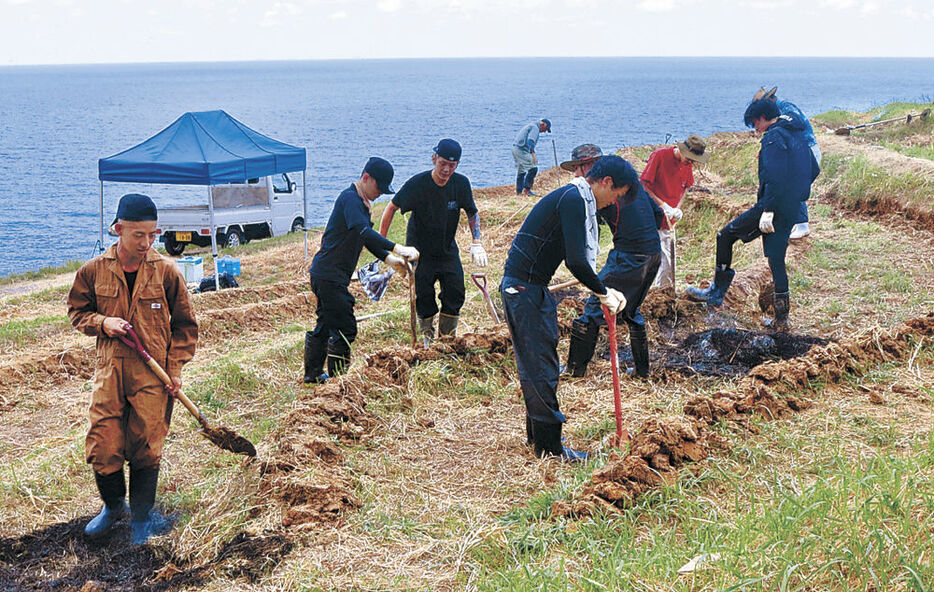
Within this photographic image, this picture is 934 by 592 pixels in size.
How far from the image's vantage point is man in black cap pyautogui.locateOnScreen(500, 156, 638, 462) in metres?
5.03

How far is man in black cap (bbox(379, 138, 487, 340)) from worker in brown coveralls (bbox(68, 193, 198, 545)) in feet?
8.96

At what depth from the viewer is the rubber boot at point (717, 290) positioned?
8.32 m

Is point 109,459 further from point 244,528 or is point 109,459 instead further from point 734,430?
point 734,430

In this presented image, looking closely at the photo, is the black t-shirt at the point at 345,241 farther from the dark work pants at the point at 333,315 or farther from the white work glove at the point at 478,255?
the white work glove at the point at 478,255

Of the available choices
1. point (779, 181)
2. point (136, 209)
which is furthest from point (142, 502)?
point (779, 181)

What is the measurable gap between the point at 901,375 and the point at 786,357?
1.19m

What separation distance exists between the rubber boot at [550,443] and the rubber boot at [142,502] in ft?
7.40

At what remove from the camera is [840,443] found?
494 centimetres

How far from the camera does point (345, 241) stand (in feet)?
22.6

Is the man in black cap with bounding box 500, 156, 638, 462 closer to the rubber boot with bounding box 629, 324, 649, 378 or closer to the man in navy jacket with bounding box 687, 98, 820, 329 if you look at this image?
the rubber boot with bounding box 629, 324, 649, 378

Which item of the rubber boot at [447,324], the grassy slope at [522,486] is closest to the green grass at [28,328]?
the grassy slope at [522,486]

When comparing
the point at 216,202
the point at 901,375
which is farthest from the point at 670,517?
the point at 216,202

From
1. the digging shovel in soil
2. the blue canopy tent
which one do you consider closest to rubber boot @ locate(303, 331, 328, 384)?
the digging shovel in soil

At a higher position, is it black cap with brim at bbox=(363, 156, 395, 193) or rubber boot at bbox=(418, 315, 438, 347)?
black cap with brim at bbox=(363, 156, 395, 193)
